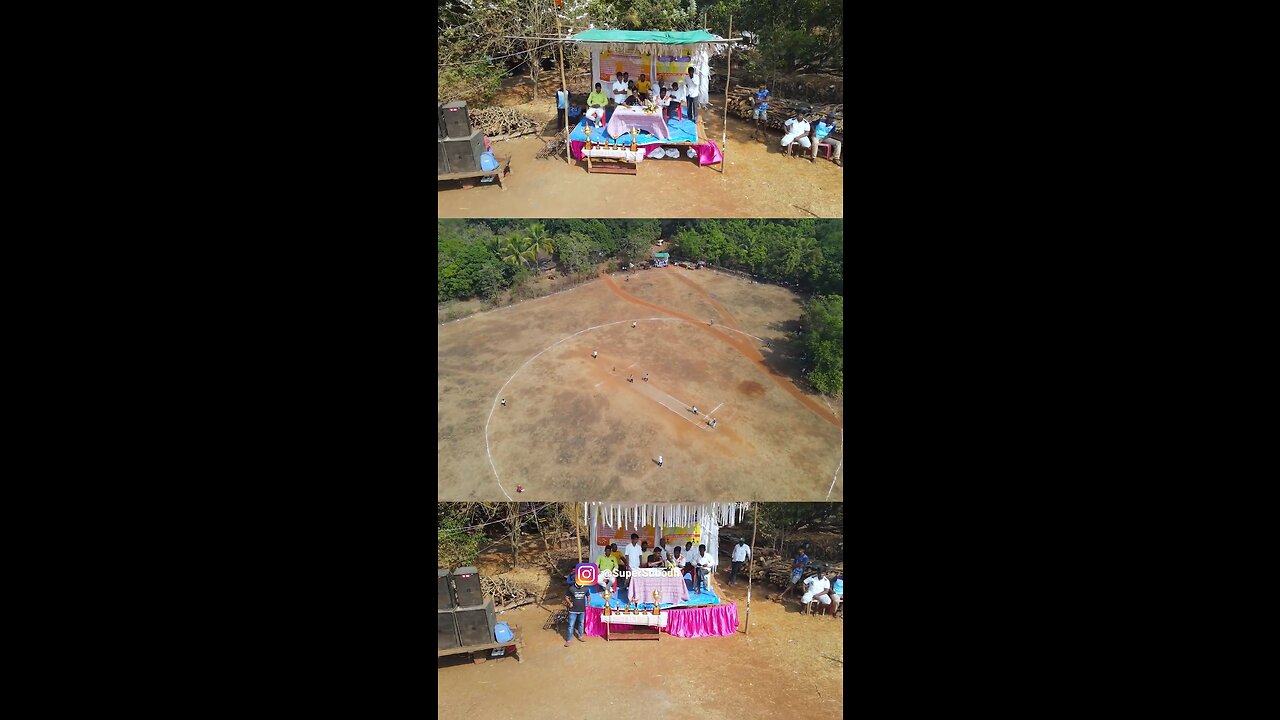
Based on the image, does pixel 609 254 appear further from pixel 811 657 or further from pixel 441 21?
pixel 811 657

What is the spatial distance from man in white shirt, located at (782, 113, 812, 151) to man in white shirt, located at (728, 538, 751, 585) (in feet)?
15.8

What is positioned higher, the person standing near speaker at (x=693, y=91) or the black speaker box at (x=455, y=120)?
the person standing near speaker at (x=693, y=91)

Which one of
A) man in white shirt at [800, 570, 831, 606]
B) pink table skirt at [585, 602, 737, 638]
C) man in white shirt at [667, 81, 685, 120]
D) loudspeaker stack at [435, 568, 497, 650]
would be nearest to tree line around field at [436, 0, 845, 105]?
man in white shirt at [667, 81, 685, 120]

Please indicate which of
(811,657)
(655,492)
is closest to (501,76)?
(655,492)

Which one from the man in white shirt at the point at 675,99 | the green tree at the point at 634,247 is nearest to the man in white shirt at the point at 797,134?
the man in white shirt at the point at 675,99

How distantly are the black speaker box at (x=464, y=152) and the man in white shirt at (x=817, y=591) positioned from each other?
5.89 m

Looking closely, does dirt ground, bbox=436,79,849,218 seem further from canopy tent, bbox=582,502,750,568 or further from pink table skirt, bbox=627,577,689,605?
pink table skirt, bbox=627,577,689,605

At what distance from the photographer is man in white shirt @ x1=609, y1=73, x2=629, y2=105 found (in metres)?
8.61

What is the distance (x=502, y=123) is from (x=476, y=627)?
5.83m

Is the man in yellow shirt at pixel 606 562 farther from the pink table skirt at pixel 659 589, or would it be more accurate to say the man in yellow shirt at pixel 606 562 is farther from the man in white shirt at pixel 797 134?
the man in white shirt at pixel 797 134

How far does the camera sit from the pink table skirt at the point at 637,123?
8.17 metres

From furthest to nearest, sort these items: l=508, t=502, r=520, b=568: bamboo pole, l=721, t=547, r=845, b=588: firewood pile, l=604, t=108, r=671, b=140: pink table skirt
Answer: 1. l=508, t=502, r=520, b=568: bamboo pole
2. l=721, t=547, r=845, b=588: firewood pile
3. l=604, t=108, r=671, b=140: pink table skirt

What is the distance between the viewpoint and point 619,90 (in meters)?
8.67

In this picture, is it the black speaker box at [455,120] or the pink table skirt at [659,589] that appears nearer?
the pink table skirt at [659,589]
